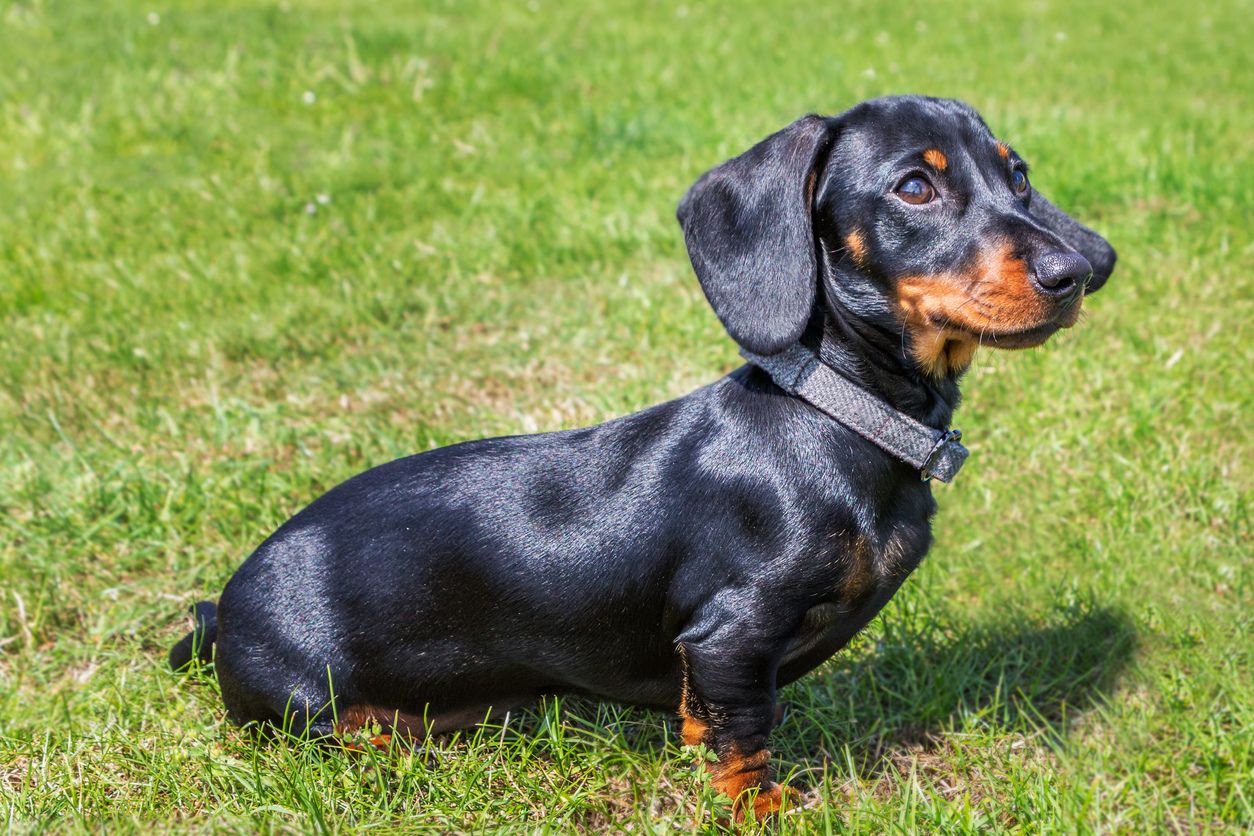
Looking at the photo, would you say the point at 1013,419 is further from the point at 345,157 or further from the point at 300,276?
the point at 345,157

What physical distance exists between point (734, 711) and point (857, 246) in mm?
1133

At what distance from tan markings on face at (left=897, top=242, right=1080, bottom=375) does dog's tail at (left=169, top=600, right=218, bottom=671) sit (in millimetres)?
2055

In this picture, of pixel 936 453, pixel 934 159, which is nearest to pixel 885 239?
pixel 934 159

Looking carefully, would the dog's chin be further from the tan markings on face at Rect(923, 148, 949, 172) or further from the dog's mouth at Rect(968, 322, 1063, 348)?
the tan markings on face at Rect(923, 148, 949, 172)

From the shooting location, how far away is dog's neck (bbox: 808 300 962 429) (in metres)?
2.68

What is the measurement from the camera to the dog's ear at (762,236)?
255cm

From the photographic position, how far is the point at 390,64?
827 centimetres

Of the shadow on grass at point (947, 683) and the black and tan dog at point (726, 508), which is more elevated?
the black and tan dog at point (726, 508)

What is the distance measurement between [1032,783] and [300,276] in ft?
13.6

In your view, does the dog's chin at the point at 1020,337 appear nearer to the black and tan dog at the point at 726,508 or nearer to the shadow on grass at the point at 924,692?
the black and tan dog at the point at 726,508

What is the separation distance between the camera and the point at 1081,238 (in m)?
2.99

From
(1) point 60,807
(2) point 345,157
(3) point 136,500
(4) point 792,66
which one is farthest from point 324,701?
(4) point 792,66

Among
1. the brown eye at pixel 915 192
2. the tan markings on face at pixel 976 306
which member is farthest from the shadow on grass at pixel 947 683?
the brown eye at pixel 915 192

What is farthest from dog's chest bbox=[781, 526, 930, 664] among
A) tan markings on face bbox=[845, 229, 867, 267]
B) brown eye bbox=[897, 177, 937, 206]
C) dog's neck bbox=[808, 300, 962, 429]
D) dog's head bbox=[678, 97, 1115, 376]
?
brown eye bbox=[897, 177, 937, 206]
